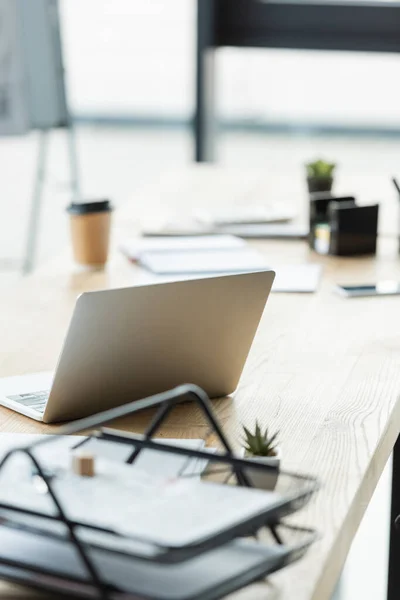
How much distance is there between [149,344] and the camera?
117cm

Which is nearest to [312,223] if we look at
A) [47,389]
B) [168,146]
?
[47,389]

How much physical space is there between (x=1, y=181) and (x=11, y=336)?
2703 mm

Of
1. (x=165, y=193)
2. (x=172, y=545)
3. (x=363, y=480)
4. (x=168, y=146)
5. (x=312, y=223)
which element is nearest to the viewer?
(x=172, y=545)

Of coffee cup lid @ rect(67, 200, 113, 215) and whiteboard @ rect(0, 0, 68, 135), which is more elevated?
whiteboard @ rect(0, 0, 68, 135)

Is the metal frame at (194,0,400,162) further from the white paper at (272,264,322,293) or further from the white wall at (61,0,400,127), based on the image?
the white paper at (272,264,322,293)

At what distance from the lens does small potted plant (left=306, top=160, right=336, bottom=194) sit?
2.32 m

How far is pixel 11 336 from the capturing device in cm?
152

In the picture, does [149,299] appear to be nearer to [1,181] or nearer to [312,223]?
[312,223]

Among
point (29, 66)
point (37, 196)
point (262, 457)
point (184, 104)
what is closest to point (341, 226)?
point (262, 457)

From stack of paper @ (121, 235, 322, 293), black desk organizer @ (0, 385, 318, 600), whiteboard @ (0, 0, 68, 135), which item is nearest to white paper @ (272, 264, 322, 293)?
stack of paper @ (121, 235, 322, 293)

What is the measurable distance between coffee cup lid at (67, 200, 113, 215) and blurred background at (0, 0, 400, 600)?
1517mm

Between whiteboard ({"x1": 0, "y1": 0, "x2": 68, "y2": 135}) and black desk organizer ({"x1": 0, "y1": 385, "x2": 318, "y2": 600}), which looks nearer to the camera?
black desk organizer ({"x1": 0, "y1": 385, "x2": 318, "y2": 600})

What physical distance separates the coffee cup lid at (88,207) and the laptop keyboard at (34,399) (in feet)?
2.39

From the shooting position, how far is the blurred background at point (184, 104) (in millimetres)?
3594
